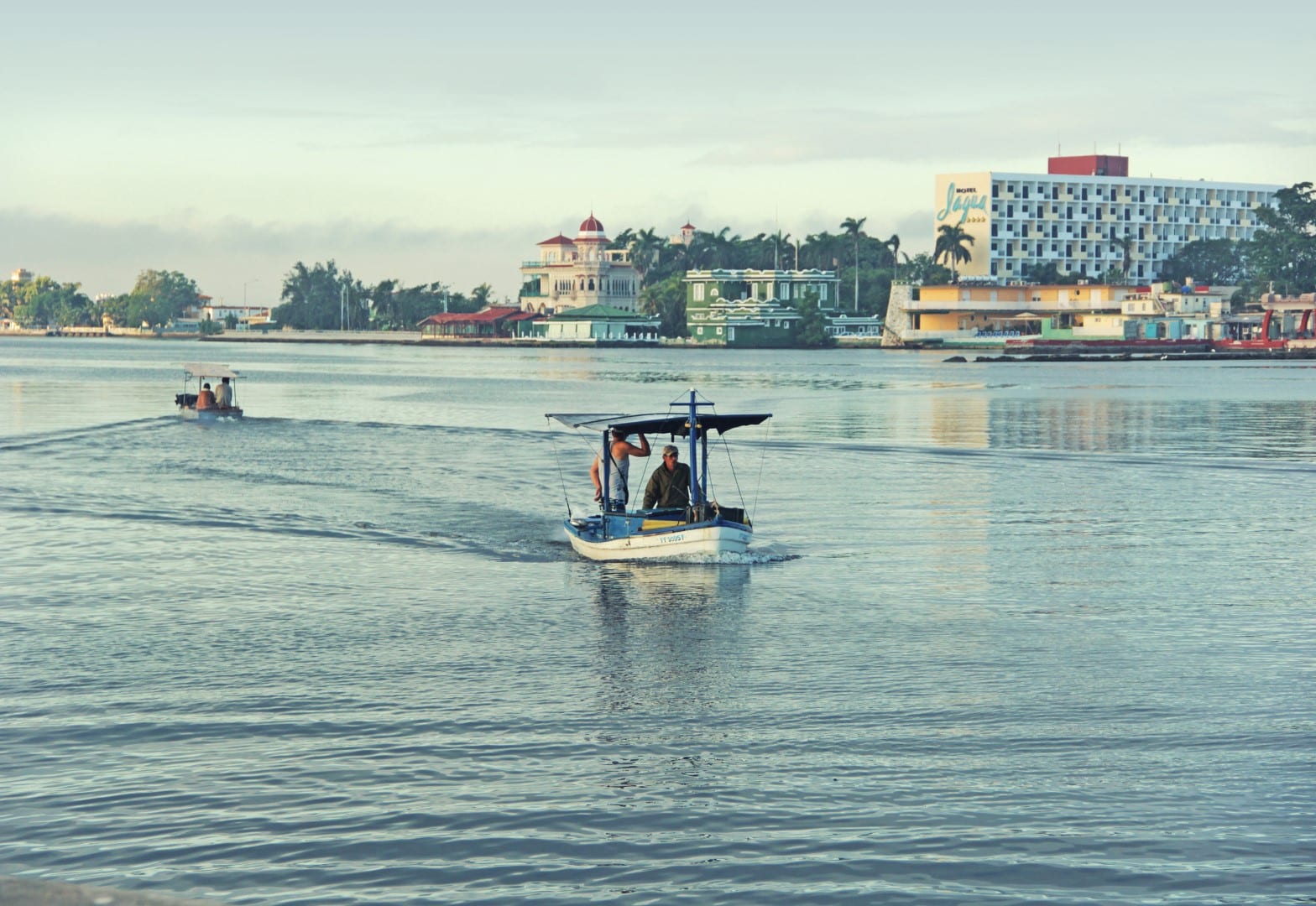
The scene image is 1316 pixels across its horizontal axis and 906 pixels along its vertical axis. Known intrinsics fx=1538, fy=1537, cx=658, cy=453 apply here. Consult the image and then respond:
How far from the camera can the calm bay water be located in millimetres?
12031

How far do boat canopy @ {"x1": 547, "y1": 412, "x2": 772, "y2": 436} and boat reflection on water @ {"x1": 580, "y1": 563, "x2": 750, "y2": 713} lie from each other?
2.67 metres

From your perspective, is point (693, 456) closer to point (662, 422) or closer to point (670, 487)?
point (670, 487)

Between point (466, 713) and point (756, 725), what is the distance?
10.1 ft

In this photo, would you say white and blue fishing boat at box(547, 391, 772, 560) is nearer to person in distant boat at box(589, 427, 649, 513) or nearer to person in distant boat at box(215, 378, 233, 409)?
person in distant boat at box(589, 427, 649, 513)

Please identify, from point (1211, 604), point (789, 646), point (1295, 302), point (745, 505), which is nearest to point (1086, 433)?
point (745, 505)

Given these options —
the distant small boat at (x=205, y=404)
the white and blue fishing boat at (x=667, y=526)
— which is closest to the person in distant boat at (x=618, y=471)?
the white and blue fishing boat at (x=667, y=526)

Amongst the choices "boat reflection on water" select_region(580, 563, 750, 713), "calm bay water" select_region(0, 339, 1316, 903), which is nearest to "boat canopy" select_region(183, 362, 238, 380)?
"calm bay water" select_region(0, 339, 1316, 903)

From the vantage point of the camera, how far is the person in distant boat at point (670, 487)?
27578mm

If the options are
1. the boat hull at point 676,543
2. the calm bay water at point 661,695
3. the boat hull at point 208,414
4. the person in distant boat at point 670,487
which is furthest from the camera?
the boat hull at point 208,414

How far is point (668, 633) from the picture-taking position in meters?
21.6

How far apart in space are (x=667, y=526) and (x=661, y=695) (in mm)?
9634

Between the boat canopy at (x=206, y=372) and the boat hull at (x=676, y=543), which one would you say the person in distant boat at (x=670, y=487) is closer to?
the boat hull at (x=676, y=543)

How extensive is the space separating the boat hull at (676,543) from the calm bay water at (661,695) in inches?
13.1

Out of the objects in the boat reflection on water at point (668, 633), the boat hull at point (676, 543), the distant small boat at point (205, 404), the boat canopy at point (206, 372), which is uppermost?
the boat canopy at point (206, 372)
